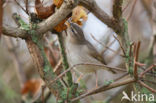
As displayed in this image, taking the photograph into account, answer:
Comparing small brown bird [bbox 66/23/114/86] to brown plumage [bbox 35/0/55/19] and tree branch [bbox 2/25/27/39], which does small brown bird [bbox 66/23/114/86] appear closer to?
brown plumage [bbox 35/0/55/19]

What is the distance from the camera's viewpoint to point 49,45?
2.95m

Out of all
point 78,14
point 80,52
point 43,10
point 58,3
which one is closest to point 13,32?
point 43,10

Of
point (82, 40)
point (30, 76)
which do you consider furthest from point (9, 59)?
point (82, 40)

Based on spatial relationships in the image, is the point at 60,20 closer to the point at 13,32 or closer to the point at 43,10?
the point at 43,10

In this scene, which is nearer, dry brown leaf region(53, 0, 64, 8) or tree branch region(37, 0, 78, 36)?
tree branch region(37, 0, 78, 36)

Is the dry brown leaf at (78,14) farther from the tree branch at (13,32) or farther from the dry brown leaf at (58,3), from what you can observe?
the tree branch at (13,32)

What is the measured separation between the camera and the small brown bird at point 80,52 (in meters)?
2.71

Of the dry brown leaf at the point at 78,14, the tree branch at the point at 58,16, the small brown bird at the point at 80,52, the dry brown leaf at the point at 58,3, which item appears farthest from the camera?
the small brown bird at the point at 80,52

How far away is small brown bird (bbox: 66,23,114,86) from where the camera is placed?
106 inches

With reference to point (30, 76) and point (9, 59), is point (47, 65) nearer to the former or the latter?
point (30, 76)

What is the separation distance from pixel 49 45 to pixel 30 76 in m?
1.93

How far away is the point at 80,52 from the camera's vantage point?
9.41 feet

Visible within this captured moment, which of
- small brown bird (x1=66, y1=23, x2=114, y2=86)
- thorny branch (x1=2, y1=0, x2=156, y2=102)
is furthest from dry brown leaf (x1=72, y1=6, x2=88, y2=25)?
small brown bird (x1=66, y1=23, x2=114, y2=86)

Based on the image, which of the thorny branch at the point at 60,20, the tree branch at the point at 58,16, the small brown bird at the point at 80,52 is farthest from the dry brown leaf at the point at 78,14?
the small brown bird at the point at 80,52
